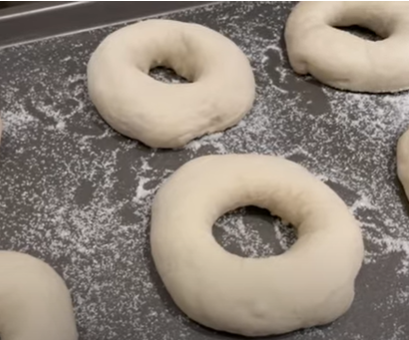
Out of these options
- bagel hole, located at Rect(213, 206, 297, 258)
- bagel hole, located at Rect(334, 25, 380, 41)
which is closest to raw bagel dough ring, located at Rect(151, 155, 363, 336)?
bagel hole, located at Rect(213, 206, 297, 258)

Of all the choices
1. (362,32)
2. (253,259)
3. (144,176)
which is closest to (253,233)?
(253,259)

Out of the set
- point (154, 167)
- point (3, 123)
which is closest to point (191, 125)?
point (154, 167)

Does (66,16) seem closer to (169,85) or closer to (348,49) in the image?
(169,85)

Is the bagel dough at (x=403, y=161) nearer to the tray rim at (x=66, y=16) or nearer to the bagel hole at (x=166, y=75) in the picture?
the bagel hole at (x=166, y=75)

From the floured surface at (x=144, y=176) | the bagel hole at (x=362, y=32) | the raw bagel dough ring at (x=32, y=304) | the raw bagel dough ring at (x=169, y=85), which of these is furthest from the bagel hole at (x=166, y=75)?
the raw bagel dough ring at (x=32, y=304)

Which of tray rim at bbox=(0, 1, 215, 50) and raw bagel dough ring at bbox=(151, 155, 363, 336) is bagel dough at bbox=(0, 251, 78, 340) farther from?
tray rim at bbox=(0, 1, 215, 50)

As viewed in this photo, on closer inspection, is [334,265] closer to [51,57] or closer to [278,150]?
[278,150]
